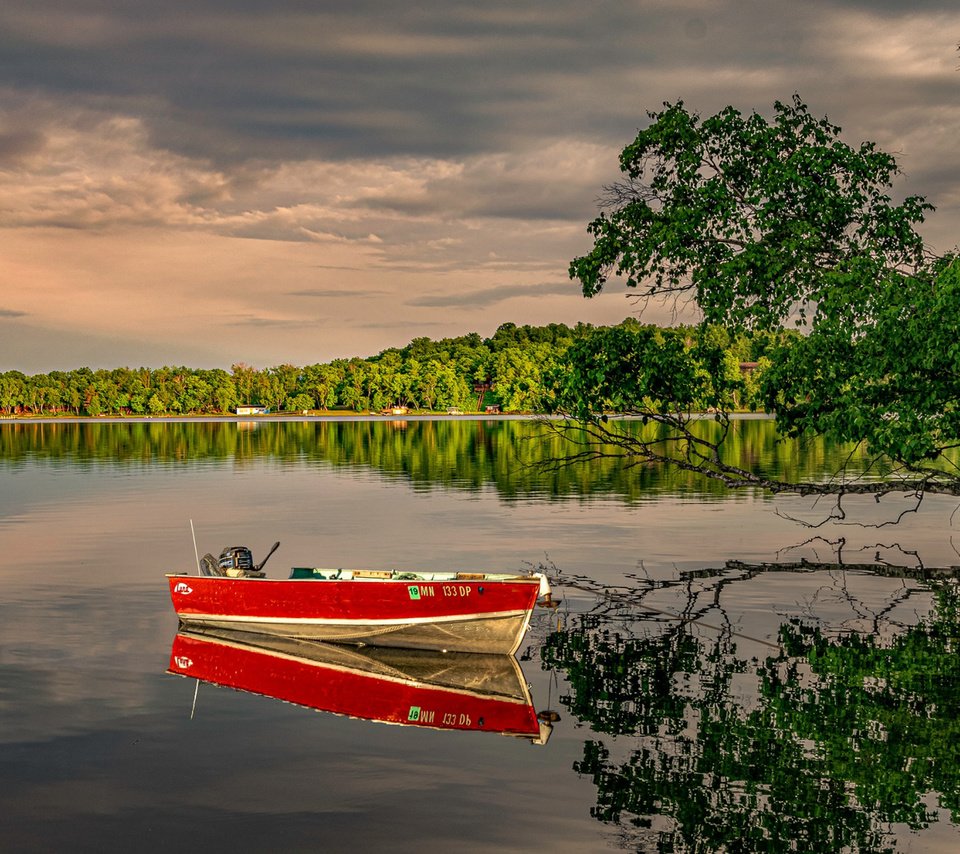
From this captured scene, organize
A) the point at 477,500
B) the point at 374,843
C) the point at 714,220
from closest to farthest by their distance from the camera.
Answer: the point at 374,843 < the point at 714,220 < the point at 477,500

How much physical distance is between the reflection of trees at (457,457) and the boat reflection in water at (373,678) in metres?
20.3

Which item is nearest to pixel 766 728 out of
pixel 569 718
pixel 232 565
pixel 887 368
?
pixel 569 718

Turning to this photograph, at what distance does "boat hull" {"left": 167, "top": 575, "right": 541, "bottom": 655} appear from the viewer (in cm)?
2470

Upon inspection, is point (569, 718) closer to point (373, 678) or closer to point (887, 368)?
point (373, 678)

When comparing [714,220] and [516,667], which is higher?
[714,220]

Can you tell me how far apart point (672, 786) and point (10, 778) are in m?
10.8

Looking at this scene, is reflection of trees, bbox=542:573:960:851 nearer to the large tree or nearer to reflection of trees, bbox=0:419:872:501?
the large tree

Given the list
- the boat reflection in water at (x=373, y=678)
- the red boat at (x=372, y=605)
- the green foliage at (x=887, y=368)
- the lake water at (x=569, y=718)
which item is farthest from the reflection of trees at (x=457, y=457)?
the boat reflection in water at (x=373, y=678)

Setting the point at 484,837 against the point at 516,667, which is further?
the point at 516,667

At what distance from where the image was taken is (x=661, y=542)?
147 feet


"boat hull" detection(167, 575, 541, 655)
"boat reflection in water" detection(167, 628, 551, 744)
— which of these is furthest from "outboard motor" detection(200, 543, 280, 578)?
"boat reflection in water" detection(167, 628, 551, 744)

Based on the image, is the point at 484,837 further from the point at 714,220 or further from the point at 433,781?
the point at 714,220

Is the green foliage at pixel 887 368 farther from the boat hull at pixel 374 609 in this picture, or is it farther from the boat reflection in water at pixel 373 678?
the boat reflection in water at pixel 373 678

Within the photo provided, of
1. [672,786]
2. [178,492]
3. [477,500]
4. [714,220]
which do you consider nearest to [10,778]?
[672,786]
